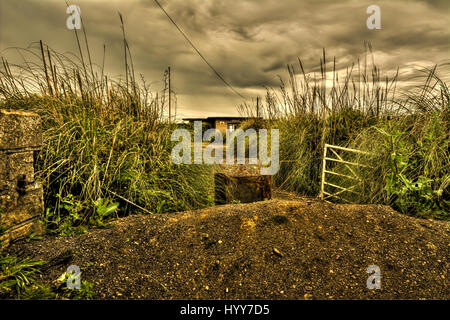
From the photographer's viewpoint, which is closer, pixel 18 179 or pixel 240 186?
pixel 18 179

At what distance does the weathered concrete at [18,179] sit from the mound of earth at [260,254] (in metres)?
0.14

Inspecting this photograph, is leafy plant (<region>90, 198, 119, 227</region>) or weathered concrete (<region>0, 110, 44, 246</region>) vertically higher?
weathered concrete (<region>0, 110, 44, 246</region>)

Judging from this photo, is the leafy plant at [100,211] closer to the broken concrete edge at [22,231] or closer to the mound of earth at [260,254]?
the mound of earth at [260,254]

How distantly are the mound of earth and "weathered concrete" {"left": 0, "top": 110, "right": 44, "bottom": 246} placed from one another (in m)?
0.14

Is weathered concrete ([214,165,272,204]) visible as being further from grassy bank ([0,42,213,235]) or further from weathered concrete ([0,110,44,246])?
weathered concrete ([0,110,44,246])

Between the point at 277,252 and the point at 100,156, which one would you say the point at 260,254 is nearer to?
the point at 277,252

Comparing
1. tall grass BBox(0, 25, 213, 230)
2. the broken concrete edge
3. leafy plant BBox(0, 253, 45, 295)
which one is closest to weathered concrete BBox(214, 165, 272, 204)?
tall grass BBox(0, 25, 213, 230)

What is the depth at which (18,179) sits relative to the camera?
70.0 inches

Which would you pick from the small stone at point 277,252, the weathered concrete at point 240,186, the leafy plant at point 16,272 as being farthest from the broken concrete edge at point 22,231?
the weathered concrete at point 240,186

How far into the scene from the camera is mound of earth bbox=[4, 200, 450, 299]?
5.30 ft

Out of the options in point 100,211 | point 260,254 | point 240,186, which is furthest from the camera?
point 240,186

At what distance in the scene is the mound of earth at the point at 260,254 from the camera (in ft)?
5.30

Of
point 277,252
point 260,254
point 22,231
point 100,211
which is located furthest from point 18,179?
point 277,252

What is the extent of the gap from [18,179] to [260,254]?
5.59 ft
